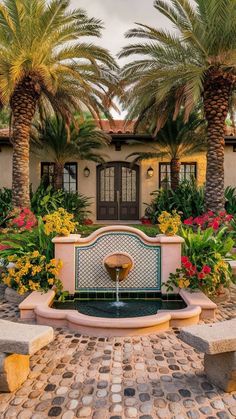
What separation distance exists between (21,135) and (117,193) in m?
6.49

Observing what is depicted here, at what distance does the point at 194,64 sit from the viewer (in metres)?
9.64

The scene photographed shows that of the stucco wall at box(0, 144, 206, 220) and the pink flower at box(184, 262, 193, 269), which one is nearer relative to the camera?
the pink flower at box(184, 262, 193, 269)

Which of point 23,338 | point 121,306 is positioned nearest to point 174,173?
point 121,306

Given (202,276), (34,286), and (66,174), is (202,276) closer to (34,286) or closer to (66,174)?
(34,286)

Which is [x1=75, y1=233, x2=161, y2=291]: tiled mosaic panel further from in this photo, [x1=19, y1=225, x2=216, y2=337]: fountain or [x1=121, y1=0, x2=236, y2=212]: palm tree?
[x1=121, y1=0, x2=236, y2=212]: palm tree

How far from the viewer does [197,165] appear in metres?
15.4

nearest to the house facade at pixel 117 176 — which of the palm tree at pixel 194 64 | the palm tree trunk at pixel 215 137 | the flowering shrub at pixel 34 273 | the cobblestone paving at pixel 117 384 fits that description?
the palm tree at pixel 194 64

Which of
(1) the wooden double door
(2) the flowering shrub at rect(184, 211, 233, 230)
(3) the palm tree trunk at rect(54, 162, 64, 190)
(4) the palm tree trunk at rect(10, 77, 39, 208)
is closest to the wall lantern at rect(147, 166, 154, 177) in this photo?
(1) the wooden double door

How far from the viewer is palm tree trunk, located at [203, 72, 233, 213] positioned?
31.9ft

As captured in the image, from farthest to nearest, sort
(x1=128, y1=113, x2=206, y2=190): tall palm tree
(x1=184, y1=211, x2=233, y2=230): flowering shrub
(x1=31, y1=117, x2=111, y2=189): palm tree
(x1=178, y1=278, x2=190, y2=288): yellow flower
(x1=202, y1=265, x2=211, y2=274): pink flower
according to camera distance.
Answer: (x1=31, y1=117, x2=111, y2=189): palm tree
(x1=128, y1=113, x2=206, y2=190): tall palm tree
(x1=184, y1=211, x2=233, y2=230): flowering shrub
(x1=178, y1=278, x2=190, y2=288): yellow flower
(x1=202, y1=265, x2=211, y2=274): pink flower

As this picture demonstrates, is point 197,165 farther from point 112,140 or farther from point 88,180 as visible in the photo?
point 88,180

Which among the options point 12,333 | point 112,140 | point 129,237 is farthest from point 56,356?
point 112,140

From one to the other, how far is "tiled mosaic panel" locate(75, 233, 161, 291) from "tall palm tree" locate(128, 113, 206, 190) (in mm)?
8291

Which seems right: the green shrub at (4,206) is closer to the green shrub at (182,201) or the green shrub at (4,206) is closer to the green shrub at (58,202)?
the green shrub at (58,202)
